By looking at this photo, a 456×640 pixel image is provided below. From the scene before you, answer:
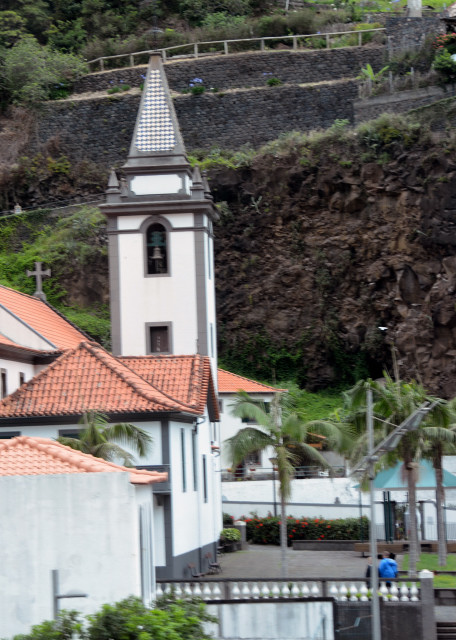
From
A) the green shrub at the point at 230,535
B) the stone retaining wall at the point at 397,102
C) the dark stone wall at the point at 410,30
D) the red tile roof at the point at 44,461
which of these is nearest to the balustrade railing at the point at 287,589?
the red tile roof at the point at 44,461

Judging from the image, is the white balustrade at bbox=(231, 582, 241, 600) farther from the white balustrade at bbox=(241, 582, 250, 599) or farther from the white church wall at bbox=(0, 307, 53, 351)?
the white church wall at bbox=(0, 307, 53, 351)

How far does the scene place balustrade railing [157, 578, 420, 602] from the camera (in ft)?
71.4

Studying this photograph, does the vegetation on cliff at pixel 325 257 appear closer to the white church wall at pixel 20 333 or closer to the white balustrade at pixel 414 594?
the white church wall at pixel 20 333

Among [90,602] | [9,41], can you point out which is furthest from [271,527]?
[9,41]

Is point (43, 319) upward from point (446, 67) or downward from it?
downward

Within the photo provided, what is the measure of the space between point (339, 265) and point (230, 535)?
21209 millimetres

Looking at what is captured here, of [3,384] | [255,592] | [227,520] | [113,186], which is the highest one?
[113,186]

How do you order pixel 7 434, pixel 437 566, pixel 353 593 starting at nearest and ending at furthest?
pixel 353 593 → pixel 7 434 → pixel 437 566

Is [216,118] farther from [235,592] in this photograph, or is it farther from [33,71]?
[235,592]

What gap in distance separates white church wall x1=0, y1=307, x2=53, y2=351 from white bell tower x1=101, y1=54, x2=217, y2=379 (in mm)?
2381

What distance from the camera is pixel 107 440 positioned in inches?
950

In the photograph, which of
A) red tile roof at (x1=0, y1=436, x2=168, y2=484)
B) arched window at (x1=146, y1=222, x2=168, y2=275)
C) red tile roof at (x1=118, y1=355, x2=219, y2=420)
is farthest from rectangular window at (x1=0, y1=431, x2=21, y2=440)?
arched window at (x1=146, y1=222, x2=168, y2=275)

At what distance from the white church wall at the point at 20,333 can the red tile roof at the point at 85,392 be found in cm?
426

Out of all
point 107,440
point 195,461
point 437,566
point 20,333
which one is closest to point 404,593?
point 107,440
